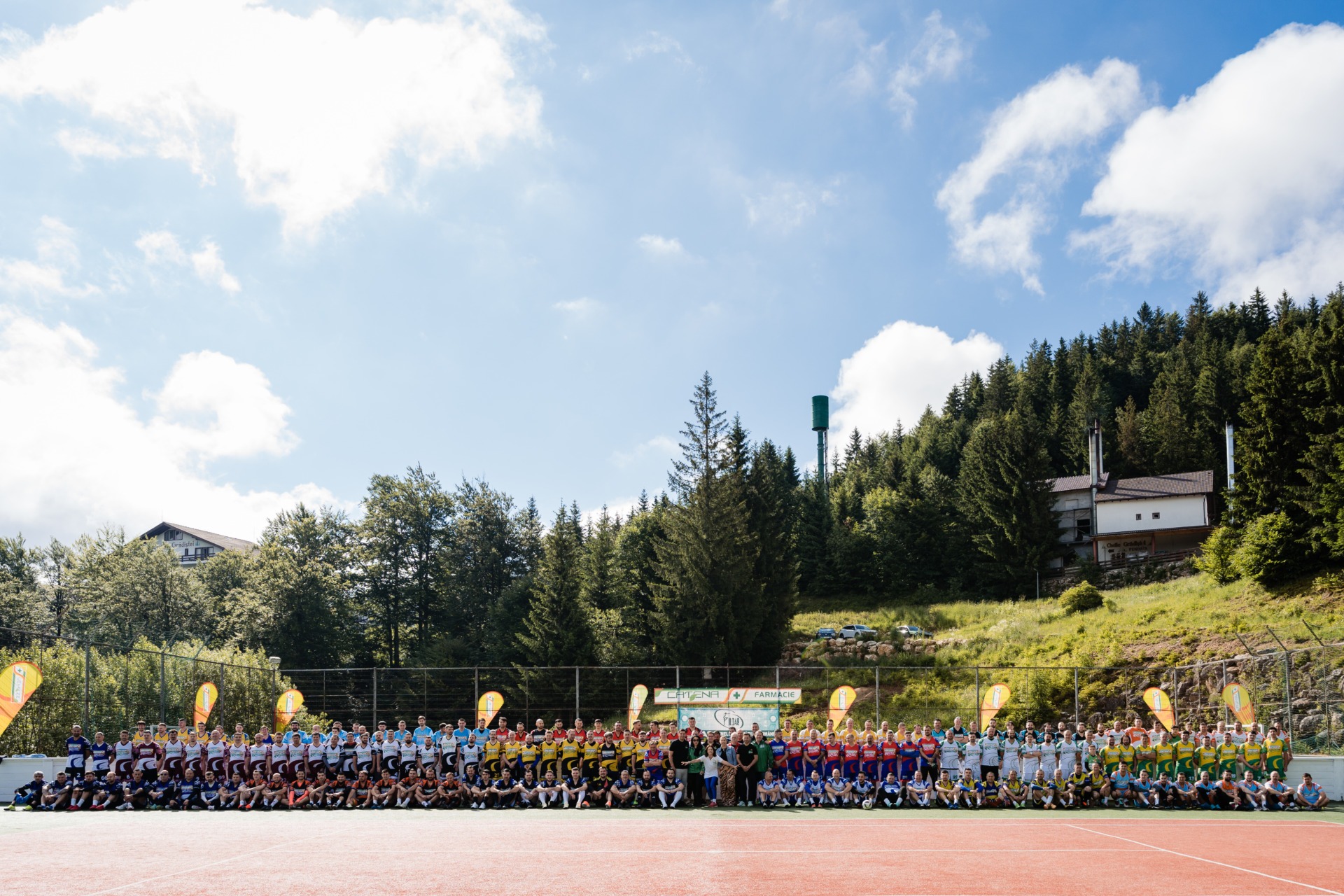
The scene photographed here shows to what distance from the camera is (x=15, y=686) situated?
16.3m

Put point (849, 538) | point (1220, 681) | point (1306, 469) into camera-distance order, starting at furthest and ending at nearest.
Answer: point (849, 538), point (1306, 469), point (1220, 681)

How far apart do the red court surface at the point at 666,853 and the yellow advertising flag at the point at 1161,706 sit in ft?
20.0

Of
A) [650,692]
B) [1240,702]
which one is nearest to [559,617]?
[650,692]

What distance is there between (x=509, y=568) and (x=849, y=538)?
27121mm

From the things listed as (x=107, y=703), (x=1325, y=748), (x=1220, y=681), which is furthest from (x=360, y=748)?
(x=1220, y=681)

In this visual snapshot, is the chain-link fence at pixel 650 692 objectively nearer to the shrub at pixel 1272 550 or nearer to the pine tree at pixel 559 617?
the pine tree at pixel 559 617

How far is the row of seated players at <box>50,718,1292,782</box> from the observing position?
17.4m

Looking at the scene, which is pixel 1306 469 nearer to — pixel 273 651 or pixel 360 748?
pixel 360 748

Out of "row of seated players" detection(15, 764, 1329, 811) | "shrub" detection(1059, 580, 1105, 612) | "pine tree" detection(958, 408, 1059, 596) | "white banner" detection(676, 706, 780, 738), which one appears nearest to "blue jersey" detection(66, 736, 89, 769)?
"row of seated players" detection(15, 764, 1329, 811)

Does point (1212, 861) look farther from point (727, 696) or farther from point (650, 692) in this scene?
point (650, 692)

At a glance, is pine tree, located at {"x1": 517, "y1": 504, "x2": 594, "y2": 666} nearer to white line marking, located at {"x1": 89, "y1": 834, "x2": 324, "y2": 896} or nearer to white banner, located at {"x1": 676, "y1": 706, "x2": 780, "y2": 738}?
white banner, located at {"x1": 676, "y1": 706, "x2": 780, "y2": 738}

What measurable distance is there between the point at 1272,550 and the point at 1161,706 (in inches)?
682

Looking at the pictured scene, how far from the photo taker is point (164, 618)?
50750mm

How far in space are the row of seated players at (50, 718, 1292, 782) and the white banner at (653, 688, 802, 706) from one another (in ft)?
12.3
